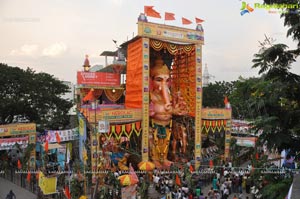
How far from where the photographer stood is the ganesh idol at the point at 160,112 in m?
21.8

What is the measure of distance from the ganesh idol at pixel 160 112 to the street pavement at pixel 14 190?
8459mm

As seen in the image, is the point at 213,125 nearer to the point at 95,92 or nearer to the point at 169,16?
the point at 169,16

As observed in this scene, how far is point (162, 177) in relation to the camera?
57.9 feet

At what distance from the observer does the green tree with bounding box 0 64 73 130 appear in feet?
96.7

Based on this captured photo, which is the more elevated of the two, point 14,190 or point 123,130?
point 123,130

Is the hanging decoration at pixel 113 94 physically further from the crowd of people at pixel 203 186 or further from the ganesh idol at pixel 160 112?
the crowd of people at pixel 203 186

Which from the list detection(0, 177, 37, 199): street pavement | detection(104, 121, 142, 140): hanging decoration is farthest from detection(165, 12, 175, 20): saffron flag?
detection(0, 177, 37, 199): street pavement

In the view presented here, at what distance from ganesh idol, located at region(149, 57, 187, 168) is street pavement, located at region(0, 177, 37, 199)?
27.8 feet

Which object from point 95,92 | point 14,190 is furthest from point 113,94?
point 14,190

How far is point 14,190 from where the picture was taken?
1691 cm

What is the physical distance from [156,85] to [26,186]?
10769mm

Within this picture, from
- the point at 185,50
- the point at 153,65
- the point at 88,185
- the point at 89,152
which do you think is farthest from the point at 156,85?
the point at 88,185

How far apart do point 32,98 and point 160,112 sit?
1559 centimetres

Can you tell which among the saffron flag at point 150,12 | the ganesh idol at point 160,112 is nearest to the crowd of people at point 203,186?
the ganesh idol at point 160,112
